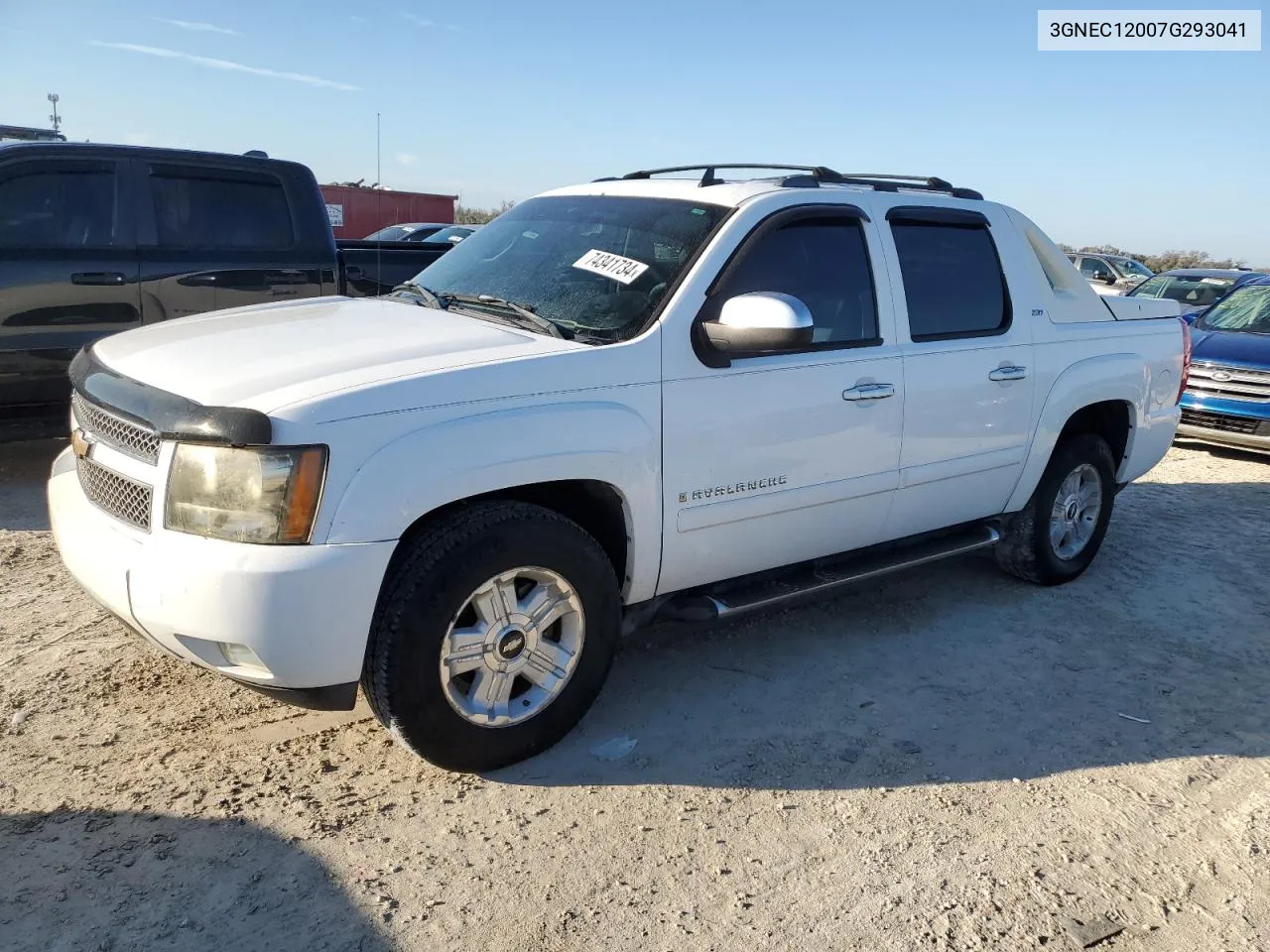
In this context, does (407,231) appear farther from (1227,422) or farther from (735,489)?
(735,489)

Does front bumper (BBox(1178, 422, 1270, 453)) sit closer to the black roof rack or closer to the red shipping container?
the black roof rack

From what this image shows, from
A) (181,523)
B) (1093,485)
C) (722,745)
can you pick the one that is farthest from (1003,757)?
(181,523)

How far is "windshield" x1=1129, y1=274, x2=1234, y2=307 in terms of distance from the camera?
1312 centimetres

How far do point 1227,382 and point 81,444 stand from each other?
29.6ft

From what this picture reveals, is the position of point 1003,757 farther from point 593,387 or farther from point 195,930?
point 195,930

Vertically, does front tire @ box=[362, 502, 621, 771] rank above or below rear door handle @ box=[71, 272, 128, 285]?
below

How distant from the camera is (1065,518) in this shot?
207 inches

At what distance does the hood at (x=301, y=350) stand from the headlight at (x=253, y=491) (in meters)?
0.15

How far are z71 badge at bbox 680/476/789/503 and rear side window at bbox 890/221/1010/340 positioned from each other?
992mm

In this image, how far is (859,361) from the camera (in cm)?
393

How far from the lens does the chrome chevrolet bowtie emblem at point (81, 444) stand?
124 inches

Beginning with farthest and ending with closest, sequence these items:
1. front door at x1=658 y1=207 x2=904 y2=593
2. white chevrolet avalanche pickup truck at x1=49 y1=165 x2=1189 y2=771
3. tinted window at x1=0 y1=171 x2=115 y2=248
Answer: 1. tinted window at x1=0 y1=171 x2=115 y2=248
2. front door at x1=658 y1=207 x2=904 y2=593
3. white chevrolet avalanche pickup truck at x1=49 y1=165 x2=1189 y2=771

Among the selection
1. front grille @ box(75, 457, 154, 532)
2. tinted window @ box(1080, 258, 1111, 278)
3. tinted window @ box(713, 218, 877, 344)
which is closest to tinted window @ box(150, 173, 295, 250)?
front grille @ box(75, 457, 154, 532)

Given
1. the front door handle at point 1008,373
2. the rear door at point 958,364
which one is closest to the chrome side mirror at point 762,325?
the rear door at point 958,364
